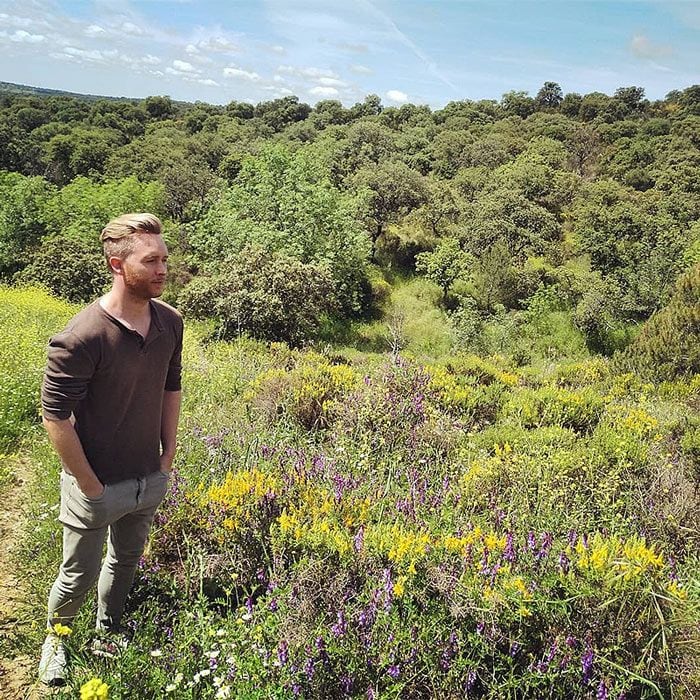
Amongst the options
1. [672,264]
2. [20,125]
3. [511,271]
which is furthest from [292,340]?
[20,125]

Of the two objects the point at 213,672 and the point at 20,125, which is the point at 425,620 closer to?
the point at 213,672

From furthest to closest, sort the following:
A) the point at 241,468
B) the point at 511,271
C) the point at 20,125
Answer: the point at 20,125, the point at 511,271, the point at 241,468

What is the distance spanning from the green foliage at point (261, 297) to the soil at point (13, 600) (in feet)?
32.9

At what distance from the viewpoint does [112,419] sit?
7.25ft

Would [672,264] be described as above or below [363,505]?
above

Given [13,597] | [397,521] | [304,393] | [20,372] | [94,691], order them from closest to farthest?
[94,691], [397,521], [13,597], [304,393], [20,372]

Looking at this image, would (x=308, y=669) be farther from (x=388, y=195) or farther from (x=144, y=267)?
(x=388, y=195)

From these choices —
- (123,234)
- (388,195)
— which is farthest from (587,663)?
(388,195)

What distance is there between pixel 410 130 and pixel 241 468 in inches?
1749

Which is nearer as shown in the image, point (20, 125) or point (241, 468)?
point (241, 468)

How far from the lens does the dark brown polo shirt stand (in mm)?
1996

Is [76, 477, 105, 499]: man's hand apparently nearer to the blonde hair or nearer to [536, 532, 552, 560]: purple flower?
the blonde hair

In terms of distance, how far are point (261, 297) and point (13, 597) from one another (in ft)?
37.5

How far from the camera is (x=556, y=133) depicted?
134 feet
